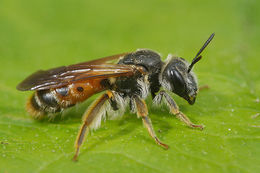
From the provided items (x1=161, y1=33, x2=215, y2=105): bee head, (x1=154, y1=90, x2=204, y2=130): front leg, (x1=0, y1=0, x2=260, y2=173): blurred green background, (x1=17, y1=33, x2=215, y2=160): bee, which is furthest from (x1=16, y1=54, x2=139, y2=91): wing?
(x1=0, y1=0, x2=260, y2=173): blurred green background

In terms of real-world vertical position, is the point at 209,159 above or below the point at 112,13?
below

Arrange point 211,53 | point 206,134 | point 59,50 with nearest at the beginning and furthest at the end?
point 206,134 < point 211,53 < point 59,50

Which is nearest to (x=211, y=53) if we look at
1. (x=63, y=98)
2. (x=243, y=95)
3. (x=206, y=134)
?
(x=243, y=95)

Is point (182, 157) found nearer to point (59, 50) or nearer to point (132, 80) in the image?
point (132, 80)

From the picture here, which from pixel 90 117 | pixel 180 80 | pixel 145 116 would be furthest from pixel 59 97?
pixel 180 80

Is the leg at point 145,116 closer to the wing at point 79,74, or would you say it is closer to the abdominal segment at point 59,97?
the wing at point 79,74

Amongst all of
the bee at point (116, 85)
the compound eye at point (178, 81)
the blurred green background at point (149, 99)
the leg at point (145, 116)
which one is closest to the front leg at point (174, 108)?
the bee at point (116, 85)

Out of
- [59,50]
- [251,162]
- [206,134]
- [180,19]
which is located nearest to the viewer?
[251,162]

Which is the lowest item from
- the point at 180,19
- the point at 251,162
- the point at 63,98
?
the point at 251,162
